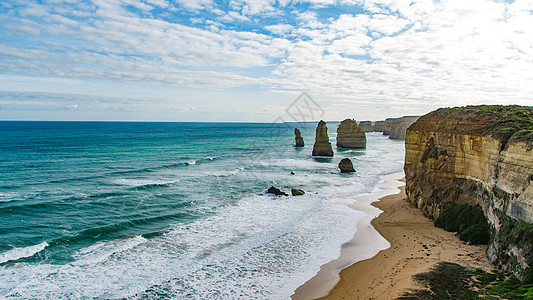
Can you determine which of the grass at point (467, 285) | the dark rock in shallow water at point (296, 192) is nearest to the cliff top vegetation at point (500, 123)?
the grass at point (467, 285)

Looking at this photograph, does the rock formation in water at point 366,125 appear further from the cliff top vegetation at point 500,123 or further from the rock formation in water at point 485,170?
the cliff top vegetation at point 500,123

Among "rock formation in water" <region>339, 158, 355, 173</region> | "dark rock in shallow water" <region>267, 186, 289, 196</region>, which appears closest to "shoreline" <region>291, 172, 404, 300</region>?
"dark rock in shallow water" <region>267, 186, 289, 196</region>

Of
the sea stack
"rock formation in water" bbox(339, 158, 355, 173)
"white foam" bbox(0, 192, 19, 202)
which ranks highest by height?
the sea stack

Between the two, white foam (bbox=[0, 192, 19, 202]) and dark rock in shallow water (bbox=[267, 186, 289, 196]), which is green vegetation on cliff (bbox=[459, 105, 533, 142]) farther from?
white foam (bbox=[0, 192, 19, 202])

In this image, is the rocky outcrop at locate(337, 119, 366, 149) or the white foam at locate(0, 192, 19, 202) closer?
the white foam at locate(0, 192, 19, 202)

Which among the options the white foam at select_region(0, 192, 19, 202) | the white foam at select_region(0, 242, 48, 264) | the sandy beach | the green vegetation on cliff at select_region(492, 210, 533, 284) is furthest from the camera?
the white foam at select_region(0, 192, 19, 202)

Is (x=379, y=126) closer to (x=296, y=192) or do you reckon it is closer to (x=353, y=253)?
(x=296, y=192)

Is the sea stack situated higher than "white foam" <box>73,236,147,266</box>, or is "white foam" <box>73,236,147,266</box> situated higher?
the sea stack

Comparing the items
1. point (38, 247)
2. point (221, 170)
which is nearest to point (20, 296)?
point (38, 247)

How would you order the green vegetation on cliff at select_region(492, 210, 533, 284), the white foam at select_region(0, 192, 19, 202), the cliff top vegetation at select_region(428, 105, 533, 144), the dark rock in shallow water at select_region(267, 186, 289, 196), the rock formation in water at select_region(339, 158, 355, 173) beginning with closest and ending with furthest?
the green vegetation on cliff at select_region(492, 210, 533, 284) → the cliff top vegetation at select_region(428, 105, 533, 144) → the white foam at select_region(0, 192, 19, 202) → the dark rock in shallow water at select_region(267, 186, 289, 196) → the rock formation in water at select_region(339, 158, 355, 173)

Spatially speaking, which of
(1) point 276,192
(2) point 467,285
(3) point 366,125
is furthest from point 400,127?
(2) point 467,285
